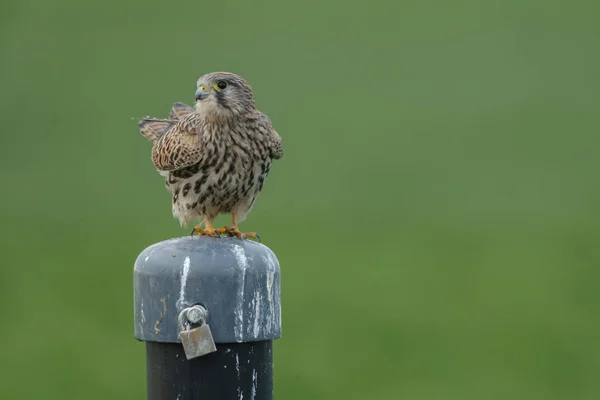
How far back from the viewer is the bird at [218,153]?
4785 millimetres

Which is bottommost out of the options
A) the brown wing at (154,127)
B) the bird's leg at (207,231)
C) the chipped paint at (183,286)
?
the chipped paint at (183,286)

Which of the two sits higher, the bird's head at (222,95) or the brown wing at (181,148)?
the bird's head at (222,95)

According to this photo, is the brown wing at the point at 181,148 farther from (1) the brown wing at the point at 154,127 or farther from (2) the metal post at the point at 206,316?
(2) the metal post at the point at 206,316

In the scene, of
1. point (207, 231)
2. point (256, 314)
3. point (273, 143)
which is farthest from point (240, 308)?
point (273, 143)

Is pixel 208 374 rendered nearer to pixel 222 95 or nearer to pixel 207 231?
pixel 207 231

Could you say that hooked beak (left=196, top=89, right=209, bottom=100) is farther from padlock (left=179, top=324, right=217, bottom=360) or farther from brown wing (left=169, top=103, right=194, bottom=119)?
padlock (left=179, top=324, right=217, bottom=360)

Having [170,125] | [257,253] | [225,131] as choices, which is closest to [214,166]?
[225,131]

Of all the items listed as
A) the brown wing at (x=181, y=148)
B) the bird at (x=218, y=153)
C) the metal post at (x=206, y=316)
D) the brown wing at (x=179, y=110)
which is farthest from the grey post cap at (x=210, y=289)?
the brown wing at (x=179, y=110)

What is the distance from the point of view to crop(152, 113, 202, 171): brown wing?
477 cm

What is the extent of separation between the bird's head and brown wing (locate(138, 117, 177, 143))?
0.68 metres

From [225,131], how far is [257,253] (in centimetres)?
180

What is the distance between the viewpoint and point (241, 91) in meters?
4.86

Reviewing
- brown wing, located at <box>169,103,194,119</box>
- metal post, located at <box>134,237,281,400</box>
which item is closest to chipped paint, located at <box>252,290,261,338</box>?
metal post, located at <box>134,237,281,400</box>

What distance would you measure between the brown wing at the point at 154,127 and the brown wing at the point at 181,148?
0.50m
